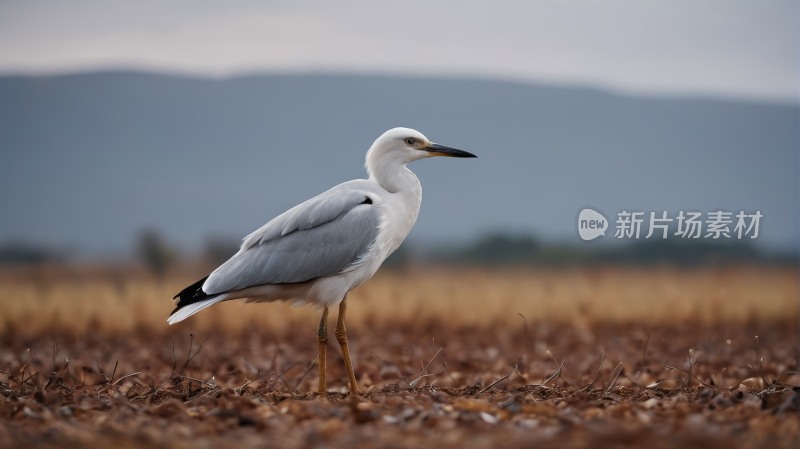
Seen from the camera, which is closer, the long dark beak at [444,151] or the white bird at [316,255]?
the white bird at [316,255]

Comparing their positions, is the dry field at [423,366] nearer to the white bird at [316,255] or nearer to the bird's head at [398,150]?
the white bird at [316,255]

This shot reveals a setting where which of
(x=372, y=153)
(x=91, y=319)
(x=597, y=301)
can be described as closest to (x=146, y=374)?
(x=372, y=153)

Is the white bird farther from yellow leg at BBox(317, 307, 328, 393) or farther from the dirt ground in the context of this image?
the dirt ground

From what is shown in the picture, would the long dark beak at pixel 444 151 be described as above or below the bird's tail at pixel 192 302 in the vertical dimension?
above

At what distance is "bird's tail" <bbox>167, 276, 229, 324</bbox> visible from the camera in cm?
490

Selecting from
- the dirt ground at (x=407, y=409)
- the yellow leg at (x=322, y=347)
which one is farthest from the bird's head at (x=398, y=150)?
the dirt ground at (x=407, y=409)

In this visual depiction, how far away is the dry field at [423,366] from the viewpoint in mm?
3266

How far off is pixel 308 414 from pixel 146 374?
140 inches

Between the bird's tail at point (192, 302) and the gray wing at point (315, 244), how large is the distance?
14 centimetres

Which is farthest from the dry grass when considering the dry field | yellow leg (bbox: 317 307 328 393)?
yellow leg (bbox: 317 307 328 393)

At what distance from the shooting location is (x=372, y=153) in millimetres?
5668

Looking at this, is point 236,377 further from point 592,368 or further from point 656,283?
point 656,283

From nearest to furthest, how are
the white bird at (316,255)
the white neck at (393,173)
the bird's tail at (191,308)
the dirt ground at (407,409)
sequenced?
the dirt ground at (407,409) → the bird's tail at (191,308) → the white bird at (316,255) → the white neck at (393,173)

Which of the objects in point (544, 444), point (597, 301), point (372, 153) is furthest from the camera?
point (597, 301)
